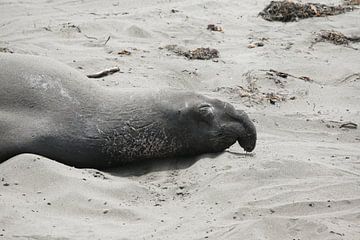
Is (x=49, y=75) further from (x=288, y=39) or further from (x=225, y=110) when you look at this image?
(x=288, y=39)

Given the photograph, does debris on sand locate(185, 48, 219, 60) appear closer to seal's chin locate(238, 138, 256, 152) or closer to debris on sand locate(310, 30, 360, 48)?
debris on sand locate(310, 30, 360, 48)

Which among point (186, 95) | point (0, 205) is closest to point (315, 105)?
point (186, 95)

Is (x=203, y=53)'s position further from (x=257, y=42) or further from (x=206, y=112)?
(x=206, y=112)

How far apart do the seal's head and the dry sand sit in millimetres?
107

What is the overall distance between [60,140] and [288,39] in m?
4.71

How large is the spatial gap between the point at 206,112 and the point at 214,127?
0.42ft

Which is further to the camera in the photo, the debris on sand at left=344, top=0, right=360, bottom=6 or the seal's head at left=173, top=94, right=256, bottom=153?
the debris on sand at left=344, top=0, right=360, bottom=6

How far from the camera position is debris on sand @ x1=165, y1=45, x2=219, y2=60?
787cm

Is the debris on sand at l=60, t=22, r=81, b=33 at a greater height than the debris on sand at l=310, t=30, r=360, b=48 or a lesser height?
greater

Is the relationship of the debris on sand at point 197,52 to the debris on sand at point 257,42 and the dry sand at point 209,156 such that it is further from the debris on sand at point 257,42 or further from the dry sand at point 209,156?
the debris on sand at point 257,42

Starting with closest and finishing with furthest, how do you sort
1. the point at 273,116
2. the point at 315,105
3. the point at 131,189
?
the point at 131,189, the point at 273,116, the point at 315,105

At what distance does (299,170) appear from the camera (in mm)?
4840

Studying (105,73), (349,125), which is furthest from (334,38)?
(105,73)

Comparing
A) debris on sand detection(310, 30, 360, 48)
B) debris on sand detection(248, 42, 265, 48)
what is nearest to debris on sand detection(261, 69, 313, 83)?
debris on sand detection(248, 42, 265, 48)
